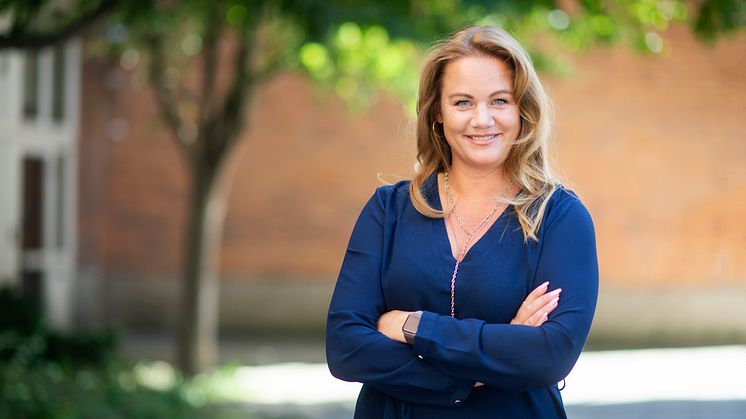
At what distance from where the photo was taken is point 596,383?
12.0 metres

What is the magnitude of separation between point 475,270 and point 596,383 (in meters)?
9.66

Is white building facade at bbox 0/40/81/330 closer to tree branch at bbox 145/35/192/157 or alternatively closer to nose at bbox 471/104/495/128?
tree branch at bbox 145/35/192/157

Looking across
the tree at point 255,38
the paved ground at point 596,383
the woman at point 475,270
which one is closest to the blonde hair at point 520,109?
the woman at point 475,270

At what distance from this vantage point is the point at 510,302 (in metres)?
2.75

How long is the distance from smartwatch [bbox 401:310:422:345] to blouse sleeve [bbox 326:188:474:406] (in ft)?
0.13

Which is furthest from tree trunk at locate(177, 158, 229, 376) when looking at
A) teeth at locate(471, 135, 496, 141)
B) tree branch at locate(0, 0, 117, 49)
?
teeth at locate(471, 135, 496, 141)

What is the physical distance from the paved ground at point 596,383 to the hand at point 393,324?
698 cm

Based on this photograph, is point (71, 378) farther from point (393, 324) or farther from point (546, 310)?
point (546, 310)

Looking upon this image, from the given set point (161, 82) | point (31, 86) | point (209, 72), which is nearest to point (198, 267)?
point (161, 82)

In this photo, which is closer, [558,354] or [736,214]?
[558,354]

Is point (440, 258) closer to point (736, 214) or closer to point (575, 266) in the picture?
point (575, 266)

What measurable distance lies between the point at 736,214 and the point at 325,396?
7223 millimetres

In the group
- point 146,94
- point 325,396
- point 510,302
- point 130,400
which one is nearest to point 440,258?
point 510,302

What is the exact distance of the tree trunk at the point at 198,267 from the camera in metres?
11.8
